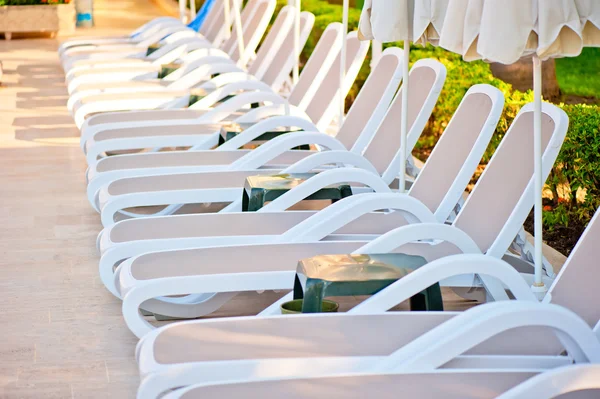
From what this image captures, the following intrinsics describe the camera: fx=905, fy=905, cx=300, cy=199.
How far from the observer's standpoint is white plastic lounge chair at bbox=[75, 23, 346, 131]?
662cm

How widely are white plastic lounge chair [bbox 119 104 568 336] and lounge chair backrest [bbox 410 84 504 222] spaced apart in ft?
0.56

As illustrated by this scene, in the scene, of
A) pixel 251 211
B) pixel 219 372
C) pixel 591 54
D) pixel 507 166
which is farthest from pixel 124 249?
pixel 591 54

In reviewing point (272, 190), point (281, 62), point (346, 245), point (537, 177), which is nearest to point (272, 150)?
point (272, 190)

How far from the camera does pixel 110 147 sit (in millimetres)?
6066

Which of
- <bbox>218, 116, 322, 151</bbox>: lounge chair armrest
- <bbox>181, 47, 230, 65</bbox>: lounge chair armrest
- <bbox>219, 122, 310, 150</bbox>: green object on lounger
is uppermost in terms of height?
<bbox>218, 116, 322, 151</bbox>: lounge chair armrest

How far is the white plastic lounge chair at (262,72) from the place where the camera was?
25.9 feet

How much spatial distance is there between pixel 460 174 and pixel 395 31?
2.58ft

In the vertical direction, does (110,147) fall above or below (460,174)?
below

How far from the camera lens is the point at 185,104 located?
A: 755cm

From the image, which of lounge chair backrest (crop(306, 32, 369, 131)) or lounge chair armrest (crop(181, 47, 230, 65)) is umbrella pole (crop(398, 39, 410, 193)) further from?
lounge chair armrest (crop(181, 47, 230, 65))

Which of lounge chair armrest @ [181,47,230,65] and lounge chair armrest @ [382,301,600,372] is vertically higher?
lounge chair armrest @ [382,301,600,372]

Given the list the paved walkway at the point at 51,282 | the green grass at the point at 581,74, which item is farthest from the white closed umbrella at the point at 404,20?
the green grass at the point at 581,74

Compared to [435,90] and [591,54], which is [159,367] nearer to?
[435,90]

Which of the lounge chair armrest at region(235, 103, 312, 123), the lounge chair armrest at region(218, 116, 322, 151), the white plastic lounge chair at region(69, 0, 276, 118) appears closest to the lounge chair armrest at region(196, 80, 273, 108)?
the white plastic lounge chair at region(69, 0, 276, 118)
